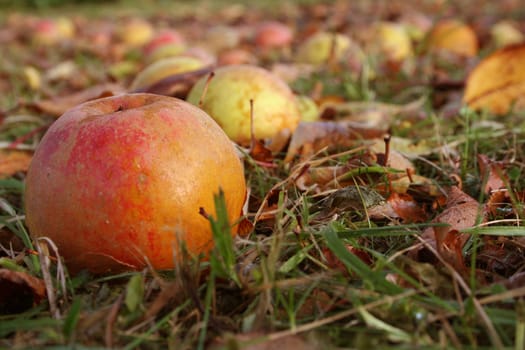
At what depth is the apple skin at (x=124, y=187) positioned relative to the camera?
3.84ft

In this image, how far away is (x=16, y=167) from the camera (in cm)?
205

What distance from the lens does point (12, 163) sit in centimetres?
206

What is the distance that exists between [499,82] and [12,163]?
6.83 feet

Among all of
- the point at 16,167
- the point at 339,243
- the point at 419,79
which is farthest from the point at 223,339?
the point at 419,79

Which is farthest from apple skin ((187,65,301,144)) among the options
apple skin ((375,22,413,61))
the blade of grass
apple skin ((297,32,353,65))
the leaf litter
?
apple skin ((375,22,413,61))

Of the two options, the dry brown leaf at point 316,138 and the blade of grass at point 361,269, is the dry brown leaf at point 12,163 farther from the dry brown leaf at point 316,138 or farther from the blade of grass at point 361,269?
the blade of grass at point 361,269

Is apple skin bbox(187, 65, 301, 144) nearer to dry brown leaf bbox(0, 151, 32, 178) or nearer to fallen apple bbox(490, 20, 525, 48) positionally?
dry brown leaf bbox(0, 151, 32, 178)

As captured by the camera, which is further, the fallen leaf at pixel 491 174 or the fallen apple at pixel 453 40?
the fallen apple at pixel 453 40

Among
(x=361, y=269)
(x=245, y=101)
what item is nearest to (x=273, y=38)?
(x=245, y=101)

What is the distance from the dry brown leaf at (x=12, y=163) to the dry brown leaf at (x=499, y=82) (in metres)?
1.86

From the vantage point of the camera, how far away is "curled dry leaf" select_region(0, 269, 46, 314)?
1.12 m

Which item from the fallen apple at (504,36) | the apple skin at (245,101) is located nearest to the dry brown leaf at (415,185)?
the apple skin at (245,101)

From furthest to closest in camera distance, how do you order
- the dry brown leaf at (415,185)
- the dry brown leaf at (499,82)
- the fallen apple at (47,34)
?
1. the fallen apple at (47,34)
2. the dry brown leaf at (499,82)
3. the dry brown leaf at (415,185)

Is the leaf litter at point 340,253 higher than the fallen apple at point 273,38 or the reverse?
higher
